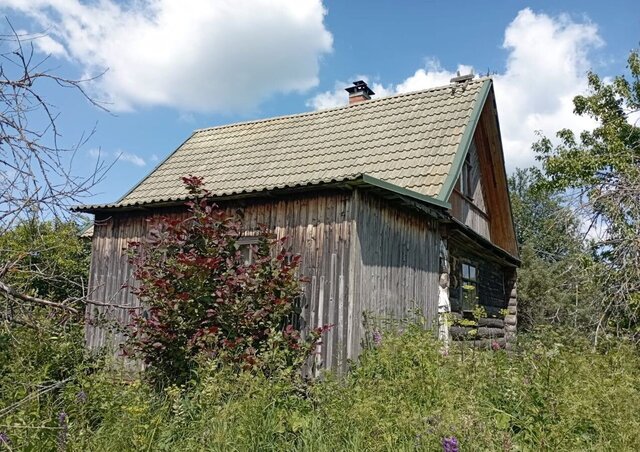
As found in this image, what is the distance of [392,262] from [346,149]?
9.70 ft

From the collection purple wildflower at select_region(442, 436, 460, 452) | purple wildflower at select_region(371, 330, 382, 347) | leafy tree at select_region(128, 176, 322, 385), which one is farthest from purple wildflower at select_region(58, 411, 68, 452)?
purple wildflower at select_region(371, 330, 382, 347)

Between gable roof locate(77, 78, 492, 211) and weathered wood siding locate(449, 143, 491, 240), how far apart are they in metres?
1.42

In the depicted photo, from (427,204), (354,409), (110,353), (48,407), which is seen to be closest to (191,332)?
(110,353)

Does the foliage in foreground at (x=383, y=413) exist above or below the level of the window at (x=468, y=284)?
below

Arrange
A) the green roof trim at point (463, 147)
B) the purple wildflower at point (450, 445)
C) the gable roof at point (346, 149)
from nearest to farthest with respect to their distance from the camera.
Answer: the purple wildflower at point (450, 445) → the green roof trim at point (463, 147) → the gable roof at point (346, 149)

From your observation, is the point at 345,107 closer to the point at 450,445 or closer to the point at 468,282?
the point at 468,282

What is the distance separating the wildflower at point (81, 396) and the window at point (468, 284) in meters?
8.12

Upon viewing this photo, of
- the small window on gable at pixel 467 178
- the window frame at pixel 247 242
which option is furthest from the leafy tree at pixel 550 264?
the window frame at pixel 247 242

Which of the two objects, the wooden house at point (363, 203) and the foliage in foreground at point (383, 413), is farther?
the wooden house at point (363, 203)

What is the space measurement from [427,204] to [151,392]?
474 cm

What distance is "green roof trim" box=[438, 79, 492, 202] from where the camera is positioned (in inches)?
328

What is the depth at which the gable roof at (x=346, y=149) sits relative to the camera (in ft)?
29.1

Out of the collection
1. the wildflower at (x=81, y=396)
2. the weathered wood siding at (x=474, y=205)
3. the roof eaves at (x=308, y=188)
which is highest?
the weathered wood siding at (x=474, y=205)

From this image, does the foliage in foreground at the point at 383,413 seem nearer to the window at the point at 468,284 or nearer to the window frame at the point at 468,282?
the window frame at the point at 468,282
